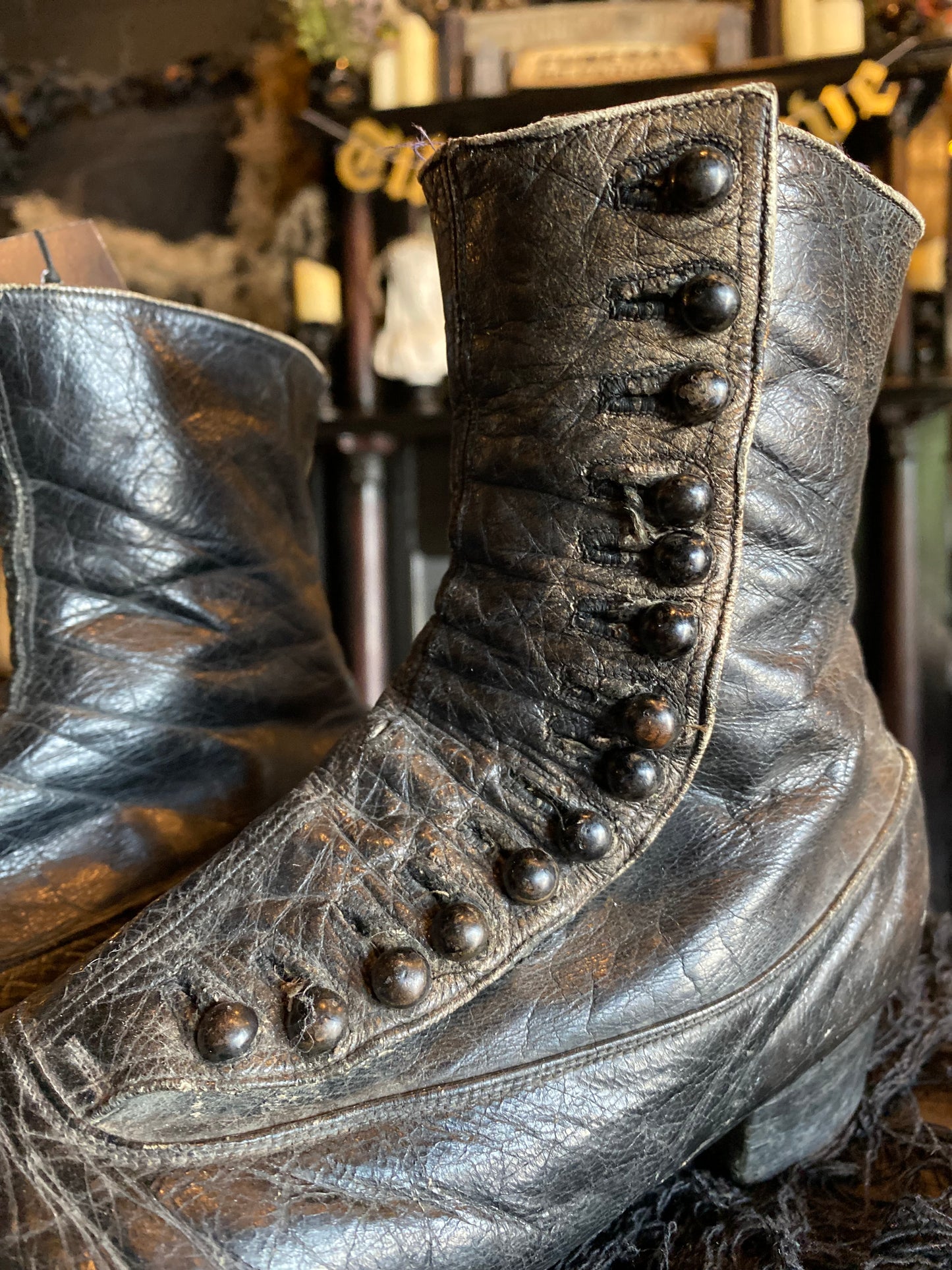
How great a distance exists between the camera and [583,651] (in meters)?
0.54

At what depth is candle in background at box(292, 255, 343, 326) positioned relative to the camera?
222 centimetres

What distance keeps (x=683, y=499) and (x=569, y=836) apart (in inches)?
7.1

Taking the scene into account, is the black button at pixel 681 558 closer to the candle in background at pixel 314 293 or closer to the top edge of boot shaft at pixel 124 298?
the top edge of boot shaft at pixel 124 298

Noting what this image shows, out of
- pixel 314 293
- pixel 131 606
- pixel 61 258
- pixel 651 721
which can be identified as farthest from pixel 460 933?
pixel 314 293

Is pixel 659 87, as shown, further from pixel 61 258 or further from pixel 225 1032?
pixel 225 1032

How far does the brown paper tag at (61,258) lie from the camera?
884 mm

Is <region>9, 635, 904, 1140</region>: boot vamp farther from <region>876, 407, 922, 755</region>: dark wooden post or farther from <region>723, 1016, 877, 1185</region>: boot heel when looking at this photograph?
<region>876, 407, 922, 755</region>: dark wooden post

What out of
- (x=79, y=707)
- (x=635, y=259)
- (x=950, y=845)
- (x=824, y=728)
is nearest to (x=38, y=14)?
(x=79, y=707)

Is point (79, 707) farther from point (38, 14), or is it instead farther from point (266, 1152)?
point (38, 14)

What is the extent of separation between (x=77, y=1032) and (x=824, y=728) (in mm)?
433

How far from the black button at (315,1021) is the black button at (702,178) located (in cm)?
42

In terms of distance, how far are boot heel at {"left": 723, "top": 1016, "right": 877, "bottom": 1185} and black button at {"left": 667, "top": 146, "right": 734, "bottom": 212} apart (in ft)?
1.61

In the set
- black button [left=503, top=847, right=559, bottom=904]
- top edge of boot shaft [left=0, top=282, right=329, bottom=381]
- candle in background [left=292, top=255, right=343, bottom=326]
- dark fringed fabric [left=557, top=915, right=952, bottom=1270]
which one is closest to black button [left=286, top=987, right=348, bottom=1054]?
black button [left=503, top=847, right=559, bottom=904]

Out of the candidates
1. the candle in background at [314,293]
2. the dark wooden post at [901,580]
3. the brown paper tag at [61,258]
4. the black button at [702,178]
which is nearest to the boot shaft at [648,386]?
the black button at [702,178]
